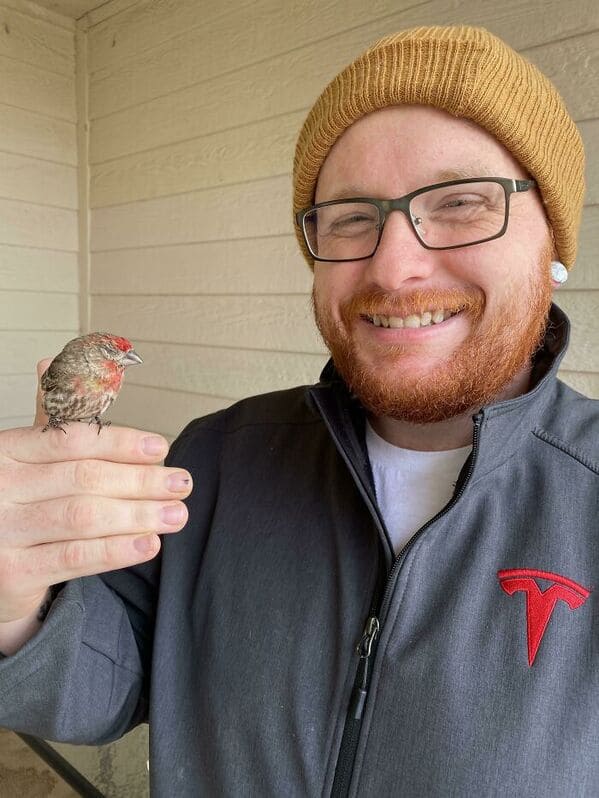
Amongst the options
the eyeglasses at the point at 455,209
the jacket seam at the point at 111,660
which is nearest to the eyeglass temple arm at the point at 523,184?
the eyeglasses at the point at 455,209

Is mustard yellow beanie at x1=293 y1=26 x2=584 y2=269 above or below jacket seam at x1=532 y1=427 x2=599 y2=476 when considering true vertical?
above

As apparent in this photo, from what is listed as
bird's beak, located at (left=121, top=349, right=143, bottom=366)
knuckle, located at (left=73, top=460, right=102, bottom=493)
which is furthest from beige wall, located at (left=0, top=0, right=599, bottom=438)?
knuckle, located at (left=73, top=460, right=102, bottom=493)

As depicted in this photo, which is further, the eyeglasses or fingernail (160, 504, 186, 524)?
the eyeglasses

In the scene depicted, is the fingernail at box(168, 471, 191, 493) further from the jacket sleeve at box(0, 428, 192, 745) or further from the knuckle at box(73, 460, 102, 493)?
the jacket sleeve at box(0, 428, 192, 745)

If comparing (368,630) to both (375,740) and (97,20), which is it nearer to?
(375,740)

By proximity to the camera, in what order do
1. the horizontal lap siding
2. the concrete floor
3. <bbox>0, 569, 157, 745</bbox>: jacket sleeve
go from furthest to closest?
the concrete floor, the horizontal lap siding, <bbox>0, 569, 157, 745</bbox>: jacket sleeve

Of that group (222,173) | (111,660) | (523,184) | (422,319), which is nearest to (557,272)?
(523,184)

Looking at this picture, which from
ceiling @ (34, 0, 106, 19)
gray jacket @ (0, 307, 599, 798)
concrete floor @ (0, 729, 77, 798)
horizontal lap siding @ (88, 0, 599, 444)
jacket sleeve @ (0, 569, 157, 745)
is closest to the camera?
gray jacket @ (0, 307, 599, 798)

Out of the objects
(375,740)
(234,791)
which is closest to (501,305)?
(375,740)
